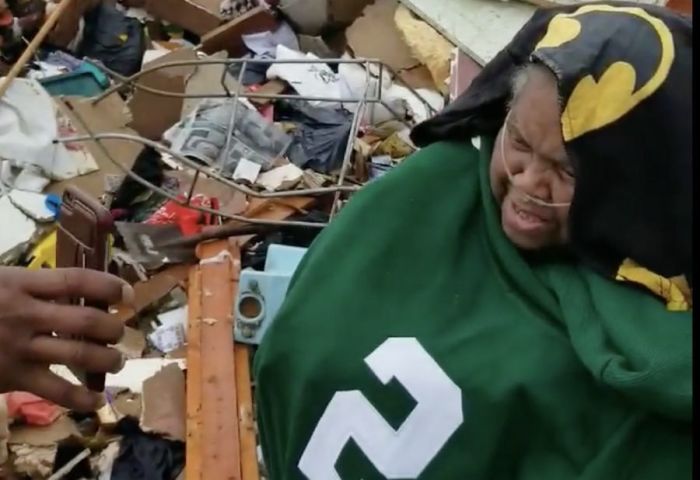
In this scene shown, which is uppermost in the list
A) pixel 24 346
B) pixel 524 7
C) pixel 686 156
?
pixel 686 156

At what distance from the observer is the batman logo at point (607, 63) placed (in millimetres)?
866

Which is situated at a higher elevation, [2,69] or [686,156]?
[686,156]

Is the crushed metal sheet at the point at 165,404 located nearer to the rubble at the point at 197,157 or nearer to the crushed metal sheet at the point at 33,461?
the rubble at the point at 197,157

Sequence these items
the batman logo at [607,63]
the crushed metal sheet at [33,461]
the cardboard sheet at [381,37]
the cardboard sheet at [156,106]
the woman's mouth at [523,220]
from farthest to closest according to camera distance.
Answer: the cardboard sheet at [381,37], the cardboard sheet at [156,106], the crushed metal sheet at [33,461], the woman's mouth at [523,220], the batman logo at [607,63]

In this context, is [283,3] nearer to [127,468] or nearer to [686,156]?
[127,468]

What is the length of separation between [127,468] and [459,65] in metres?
1.31

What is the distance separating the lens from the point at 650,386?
2.77 feet

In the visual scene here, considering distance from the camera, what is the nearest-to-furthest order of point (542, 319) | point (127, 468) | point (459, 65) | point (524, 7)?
point (542, 319)
point (127, 468)
point (459, 65)
point (524, 7)

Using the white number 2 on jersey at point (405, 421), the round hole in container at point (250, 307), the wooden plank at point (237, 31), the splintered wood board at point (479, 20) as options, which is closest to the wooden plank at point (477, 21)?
the splintered wood board at point (479, 20)

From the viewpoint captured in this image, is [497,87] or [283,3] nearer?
[497,87]

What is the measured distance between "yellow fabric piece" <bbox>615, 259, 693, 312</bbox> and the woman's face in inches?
3.2

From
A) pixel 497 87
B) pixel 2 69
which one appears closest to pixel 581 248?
pixel 497 87

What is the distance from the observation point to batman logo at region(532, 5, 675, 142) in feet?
2.84

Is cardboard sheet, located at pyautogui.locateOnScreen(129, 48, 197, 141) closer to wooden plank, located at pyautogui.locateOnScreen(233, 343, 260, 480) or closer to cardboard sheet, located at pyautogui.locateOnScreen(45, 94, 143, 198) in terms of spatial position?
cardboard sheet, located at pyautogui.locateOnScreen(45, 94, 143, 198)
